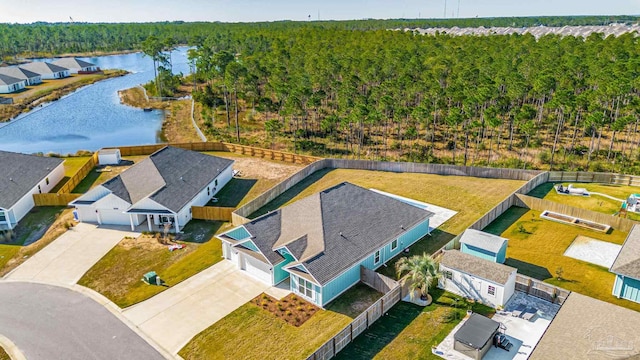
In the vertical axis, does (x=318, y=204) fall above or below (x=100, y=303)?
above

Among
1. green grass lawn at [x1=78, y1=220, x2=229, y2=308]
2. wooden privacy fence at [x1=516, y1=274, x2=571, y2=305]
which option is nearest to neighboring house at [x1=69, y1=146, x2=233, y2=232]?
green grass lawn at [x1=78, y1=220, x2=229, y2=308]

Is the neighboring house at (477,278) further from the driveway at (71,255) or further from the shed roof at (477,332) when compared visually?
the driveway at (71,255)

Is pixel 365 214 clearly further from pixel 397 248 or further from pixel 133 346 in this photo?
pixel 133 346

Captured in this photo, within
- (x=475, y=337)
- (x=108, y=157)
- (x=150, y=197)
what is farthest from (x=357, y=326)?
(x=108, y=157)

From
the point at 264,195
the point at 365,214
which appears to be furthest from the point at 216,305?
the point at 264,195

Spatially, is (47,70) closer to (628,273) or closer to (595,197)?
(595,197)
